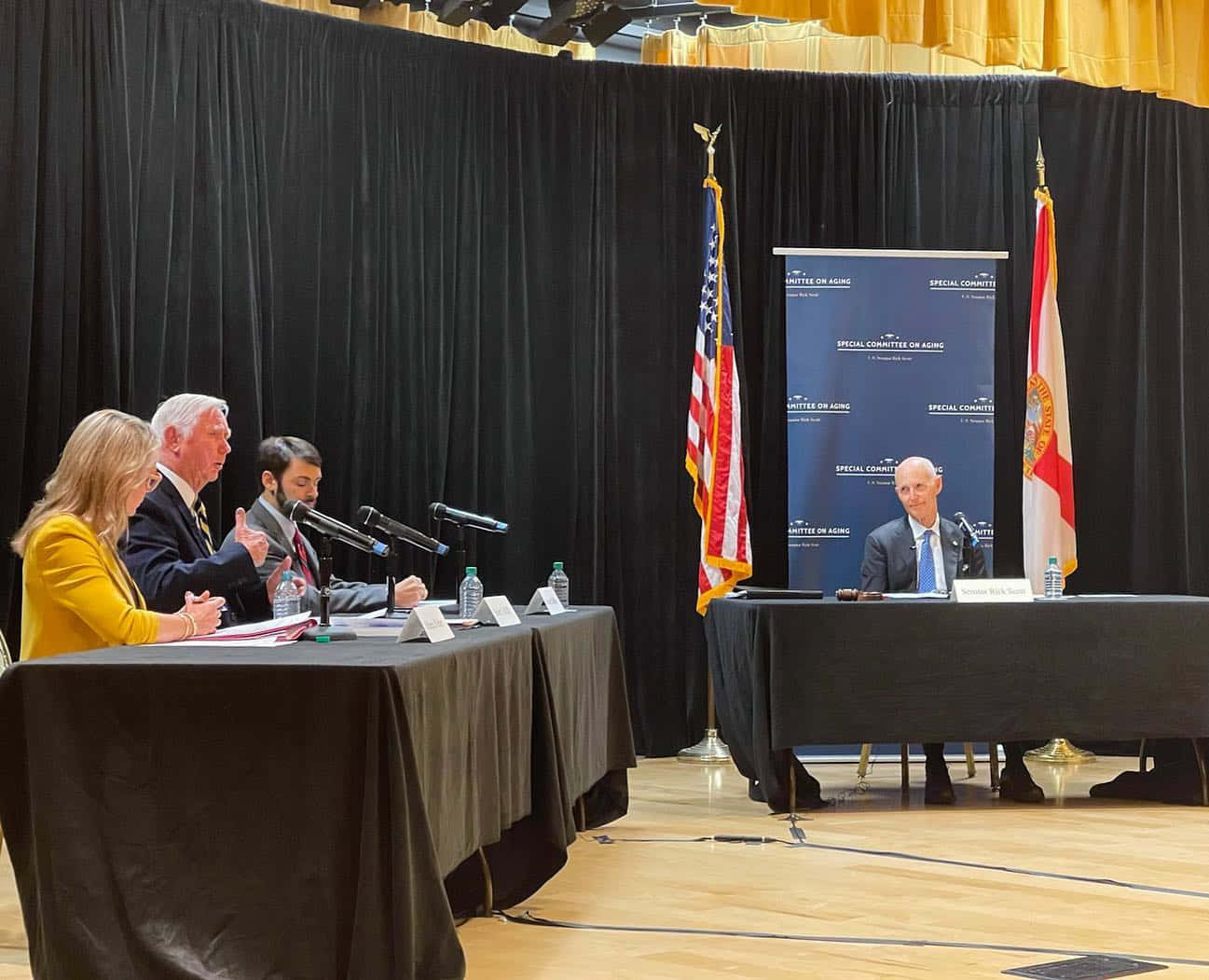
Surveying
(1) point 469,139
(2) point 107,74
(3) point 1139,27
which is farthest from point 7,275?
(3) point 1139,27

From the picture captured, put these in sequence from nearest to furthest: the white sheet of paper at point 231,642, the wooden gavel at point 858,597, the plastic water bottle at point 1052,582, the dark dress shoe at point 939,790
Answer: the white sheet of paper at point 231,642 → the wooden gavel at point 858,597 → the dark dress shoe at point 939,790 → the plastic water bottle at point 1052,582

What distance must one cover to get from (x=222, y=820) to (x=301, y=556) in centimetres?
243

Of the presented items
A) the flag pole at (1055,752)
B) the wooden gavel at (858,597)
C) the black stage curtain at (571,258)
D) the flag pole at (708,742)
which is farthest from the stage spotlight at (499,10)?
the wooden gavel at (858,597)

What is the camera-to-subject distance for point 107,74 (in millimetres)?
5922

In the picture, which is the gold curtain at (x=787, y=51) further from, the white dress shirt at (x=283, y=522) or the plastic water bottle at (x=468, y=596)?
the plastic water bottle at (x=468, y=596)

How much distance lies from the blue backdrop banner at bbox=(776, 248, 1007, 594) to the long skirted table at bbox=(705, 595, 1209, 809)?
68.4 inches

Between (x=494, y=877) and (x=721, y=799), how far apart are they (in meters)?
2.17

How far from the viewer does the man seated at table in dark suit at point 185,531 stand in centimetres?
392

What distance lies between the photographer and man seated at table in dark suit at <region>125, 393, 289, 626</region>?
3916 millimetres

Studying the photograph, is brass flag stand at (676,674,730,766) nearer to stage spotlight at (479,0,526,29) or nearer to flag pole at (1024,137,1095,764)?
flag pole at (1024,137,1095,764)

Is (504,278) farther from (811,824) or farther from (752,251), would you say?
(811,824)

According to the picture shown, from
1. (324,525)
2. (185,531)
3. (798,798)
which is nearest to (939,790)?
(798,798)

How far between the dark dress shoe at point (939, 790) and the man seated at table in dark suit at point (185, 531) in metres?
2.83

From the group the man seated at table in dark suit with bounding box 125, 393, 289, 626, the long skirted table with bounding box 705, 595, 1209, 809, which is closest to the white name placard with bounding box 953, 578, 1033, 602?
the long skirted table with bounding box 705, 595, 1209, 809
